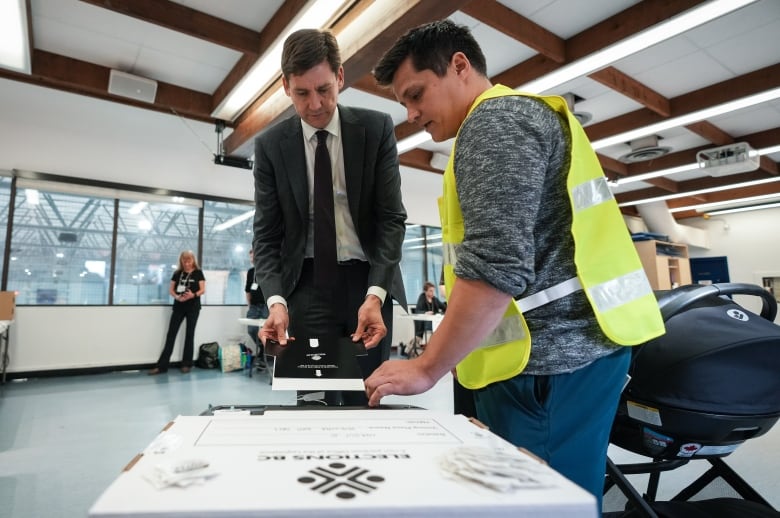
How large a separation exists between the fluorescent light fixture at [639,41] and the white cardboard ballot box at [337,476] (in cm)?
344

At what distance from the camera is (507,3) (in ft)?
10.8

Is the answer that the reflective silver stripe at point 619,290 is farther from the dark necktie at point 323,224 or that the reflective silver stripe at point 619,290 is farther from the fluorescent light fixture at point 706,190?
the fluorescent light fixture at point 706,190

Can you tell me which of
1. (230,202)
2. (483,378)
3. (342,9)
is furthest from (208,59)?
(483,378)

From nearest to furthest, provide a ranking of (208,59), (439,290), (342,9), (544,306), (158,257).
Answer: (544,306), (342,9), (208,59), (158,257), (439,290)

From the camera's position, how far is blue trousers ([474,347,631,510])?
70 centimetres

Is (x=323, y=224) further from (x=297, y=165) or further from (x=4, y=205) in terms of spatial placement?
(x=4, y=205)

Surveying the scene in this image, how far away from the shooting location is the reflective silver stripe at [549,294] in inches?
27.8

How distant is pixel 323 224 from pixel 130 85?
4124 mm

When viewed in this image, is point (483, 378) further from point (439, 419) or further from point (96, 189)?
point (96, 189)

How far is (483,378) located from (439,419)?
20 centimetres

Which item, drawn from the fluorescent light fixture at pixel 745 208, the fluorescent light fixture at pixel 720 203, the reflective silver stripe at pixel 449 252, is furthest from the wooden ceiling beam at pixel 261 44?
the fluorescent light fixture at pixel 745 208

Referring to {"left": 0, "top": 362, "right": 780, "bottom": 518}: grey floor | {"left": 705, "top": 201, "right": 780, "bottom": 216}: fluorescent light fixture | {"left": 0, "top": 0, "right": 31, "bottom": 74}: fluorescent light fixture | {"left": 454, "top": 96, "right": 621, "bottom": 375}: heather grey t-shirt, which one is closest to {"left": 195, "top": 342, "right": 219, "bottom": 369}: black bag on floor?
{"left": 0, "top": 362, "right": 780, "bottom": 518}: grey floor

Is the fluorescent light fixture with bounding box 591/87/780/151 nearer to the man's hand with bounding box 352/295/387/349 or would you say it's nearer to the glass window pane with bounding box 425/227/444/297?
the glass window pane with bounding box 425/227/444/297

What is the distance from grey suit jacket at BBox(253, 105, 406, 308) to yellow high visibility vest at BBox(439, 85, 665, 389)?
0.44m
